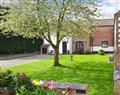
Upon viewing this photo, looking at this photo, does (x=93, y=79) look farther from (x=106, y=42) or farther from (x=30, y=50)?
(x=30, y=50)

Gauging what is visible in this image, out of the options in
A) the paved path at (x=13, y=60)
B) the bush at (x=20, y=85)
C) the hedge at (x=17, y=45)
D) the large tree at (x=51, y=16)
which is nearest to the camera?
the bush at (x=20, y=85)

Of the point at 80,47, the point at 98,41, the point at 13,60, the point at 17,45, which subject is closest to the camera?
the point at 13,60

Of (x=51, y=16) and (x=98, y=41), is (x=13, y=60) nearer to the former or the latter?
(x=51, y=16)

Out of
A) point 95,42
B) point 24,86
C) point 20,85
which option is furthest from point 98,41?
point 24,86

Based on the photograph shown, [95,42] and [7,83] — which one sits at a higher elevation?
[95,42]

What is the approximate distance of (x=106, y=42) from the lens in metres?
58.1

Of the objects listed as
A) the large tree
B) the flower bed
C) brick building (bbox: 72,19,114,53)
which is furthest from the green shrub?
brick building (bbox: 72,19,114,53)

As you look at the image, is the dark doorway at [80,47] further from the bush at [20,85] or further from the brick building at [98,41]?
the bush at [20,85]

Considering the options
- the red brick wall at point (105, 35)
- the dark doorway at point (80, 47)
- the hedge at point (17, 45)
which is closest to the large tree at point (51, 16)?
the hedge at point (17, 45)

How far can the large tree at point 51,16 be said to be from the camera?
94.2ft

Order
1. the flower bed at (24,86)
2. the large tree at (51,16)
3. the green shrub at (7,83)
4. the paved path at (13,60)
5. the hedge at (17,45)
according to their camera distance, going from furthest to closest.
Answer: the hedge at (17,45), the paved path at (13,60), the large tree at (51,16), the green shrub at (7,83), the flower bed at (24,86)

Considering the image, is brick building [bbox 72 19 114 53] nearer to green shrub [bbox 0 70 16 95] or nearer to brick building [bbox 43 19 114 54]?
brick building [bbox 43 19 114 54]

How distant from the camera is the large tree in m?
28.7

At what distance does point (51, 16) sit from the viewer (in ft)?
94.2
